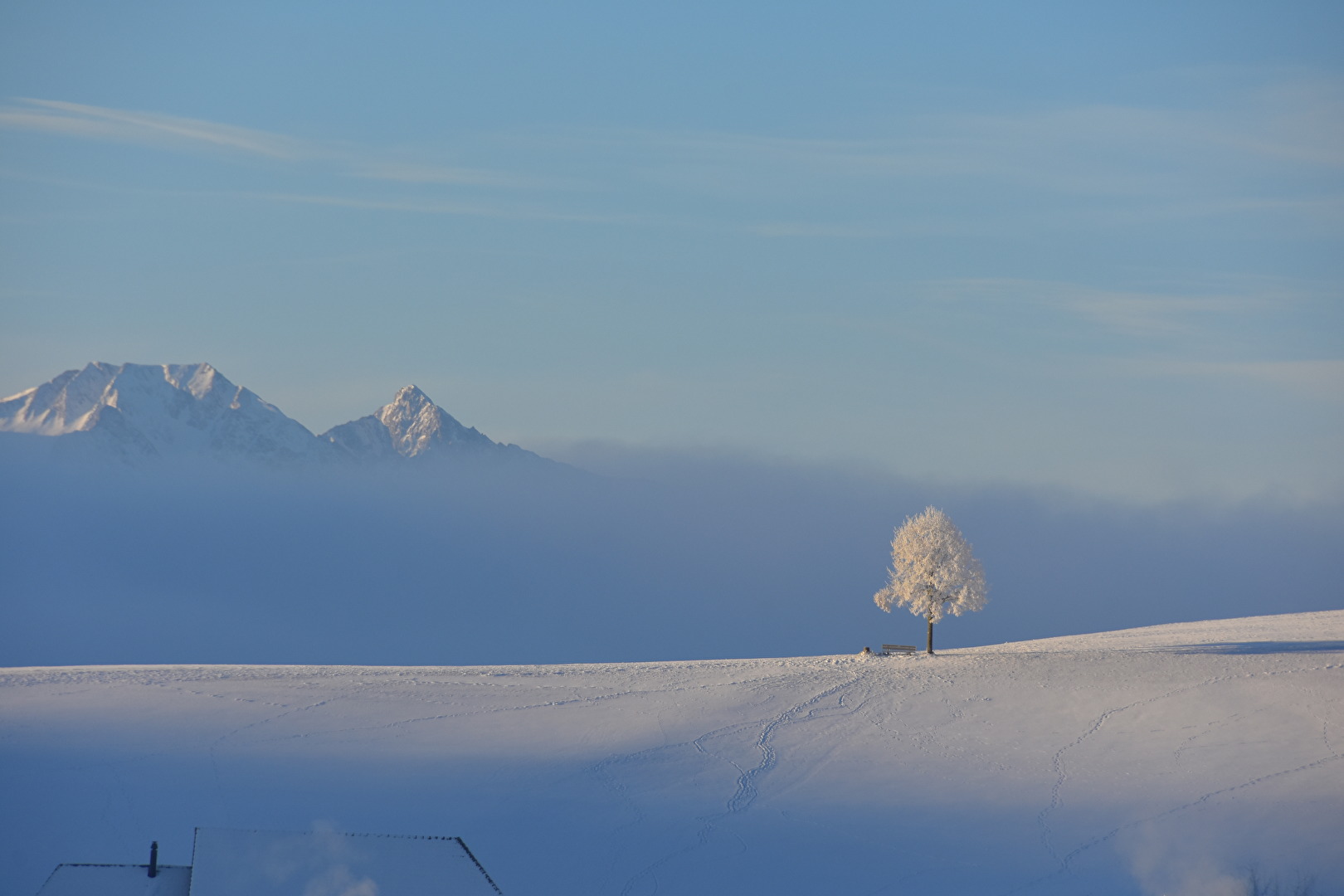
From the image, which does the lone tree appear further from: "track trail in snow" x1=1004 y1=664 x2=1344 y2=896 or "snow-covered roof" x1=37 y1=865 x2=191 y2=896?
"snow-covered roof" x1=37 y1=865 x2=191 y2=896

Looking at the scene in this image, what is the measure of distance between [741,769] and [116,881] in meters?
26.9

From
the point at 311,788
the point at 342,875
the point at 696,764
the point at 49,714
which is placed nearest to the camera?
the point at 342,875

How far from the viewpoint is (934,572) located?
8388cm

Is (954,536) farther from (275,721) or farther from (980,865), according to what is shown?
(275,721)

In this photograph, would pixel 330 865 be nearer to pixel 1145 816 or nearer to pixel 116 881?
pixel 116 881

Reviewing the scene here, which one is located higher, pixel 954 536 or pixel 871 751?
pixel 954 536

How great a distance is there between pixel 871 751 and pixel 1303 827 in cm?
1744

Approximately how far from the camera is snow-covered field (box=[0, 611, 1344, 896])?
185 ft

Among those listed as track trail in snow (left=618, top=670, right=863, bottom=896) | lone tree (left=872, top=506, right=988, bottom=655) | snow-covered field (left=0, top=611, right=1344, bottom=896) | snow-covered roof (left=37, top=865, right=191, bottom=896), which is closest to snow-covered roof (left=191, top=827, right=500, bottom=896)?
snow-covered roof (left=37, top=865, right=191, bottom=896)

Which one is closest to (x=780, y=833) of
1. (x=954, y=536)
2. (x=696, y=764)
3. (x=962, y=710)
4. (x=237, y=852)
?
(x=696, y=764)

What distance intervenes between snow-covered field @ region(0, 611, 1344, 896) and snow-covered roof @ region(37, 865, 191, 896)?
23.4 feet

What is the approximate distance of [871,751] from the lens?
219ft

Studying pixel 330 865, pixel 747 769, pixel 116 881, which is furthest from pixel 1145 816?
pixel 116 881

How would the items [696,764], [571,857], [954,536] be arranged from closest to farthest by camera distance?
1. [571,857]
2. [696,764]
3. [954,536]
